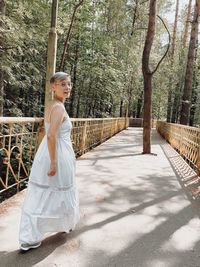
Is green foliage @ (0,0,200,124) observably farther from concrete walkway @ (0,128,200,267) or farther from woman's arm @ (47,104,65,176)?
woman's arm @ (47,104,65,176)

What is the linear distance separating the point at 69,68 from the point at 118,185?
13.8 meters

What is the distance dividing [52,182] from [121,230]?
3.43 feet

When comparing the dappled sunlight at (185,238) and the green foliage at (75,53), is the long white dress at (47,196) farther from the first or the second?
the green foliage at (75,53)

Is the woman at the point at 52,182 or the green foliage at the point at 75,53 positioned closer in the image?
the woman at the point at 52,182

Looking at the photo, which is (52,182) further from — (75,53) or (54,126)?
(75,53)

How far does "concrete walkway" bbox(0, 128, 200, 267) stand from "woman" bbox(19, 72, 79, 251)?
0.64 feet

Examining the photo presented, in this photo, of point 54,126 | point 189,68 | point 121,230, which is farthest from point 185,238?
point 189,68

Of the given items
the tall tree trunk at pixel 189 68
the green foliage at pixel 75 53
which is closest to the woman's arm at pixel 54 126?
the green foliage at pixel 75 53

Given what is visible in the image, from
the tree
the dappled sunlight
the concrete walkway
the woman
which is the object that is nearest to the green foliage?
the tree

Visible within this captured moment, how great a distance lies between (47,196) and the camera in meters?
3.03

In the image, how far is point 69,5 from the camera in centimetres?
1471

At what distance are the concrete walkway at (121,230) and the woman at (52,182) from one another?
19cm

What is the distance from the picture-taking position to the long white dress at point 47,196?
2.95 metres

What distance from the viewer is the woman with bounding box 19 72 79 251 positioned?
9.54ft
